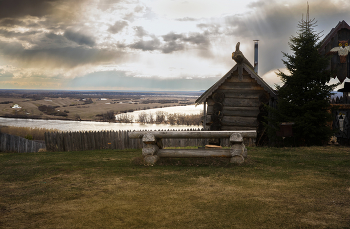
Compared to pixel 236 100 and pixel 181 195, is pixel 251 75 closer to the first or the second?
pixel 236 100

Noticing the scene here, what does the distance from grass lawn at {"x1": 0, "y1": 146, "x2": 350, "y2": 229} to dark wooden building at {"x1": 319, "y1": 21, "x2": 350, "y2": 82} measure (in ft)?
22.0

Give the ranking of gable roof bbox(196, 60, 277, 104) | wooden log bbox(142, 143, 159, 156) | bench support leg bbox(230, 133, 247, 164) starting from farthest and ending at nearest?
gable roof bbox(196, 60, 277, 104), wooden log bbox(142, 143, 159, 156), bench support leg bbox(230, 133, 247, 164)

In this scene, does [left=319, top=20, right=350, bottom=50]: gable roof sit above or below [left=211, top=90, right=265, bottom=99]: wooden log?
above

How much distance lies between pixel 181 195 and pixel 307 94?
30.4ft

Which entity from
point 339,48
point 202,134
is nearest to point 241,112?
point 339,48

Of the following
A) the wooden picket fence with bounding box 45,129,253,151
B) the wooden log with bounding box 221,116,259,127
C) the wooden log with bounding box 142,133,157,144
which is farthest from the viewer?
the wooden picket fence with bounding box 45,129,253,151

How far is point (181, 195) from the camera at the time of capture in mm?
5559

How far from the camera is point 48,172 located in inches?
319

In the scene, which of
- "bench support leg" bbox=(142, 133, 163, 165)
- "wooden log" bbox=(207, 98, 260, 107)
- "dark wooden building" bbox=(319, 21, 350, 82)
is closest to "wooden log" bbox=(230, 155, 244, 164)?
"bench support leg" bbox=(142, 133, 163, 165)

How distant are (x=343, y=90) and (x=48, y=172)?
13435mm

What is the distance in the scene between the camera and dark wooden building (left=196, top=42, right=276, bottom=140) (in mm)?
14430

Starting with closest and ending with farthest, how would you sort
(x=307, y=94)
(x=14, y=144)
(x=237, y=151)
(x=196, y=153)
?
(x=237, y=151)
(x=196, y=153)
(x=307, y=94)
(x=14, y=144)

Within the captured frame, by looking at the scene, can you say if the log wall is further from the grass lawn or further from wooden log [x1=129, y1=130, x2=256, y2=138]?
wooden log [x1=129, y1=130, x2=256, y2=138]

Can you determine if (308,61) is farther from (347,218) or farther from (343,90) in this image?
(347,218)
